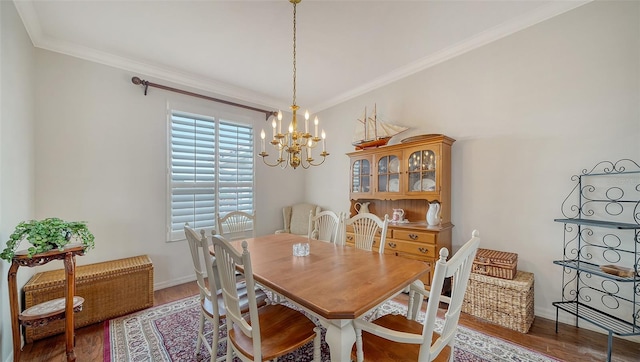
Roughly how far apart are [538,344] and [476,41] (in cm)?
288

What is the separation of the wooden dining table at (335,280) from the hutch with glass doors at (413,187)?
39.1 inches

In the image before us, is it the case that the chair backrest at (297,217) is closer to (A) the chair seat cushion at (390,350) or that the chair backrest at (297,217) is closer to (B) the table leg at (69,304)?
(B) the table leg at (69,304)

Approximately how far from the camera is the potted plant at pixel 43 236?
1.60 meters

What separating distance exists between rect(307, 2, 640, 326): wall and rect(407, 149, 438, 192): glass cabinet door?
1.08 ft

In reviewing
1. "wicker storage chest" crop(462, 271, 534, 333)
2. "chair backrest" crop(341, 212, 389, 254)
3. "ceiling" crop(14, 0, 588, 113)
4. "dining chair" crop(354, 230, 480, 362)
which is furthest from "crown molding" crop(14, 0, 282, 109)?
"wicker storage chest" crop(462, 271, 534, 333)

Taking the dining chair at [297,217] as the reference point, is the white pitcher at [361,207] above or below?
above

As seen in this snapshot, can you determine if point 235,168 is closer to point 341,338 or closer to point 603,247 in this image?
point 341,338

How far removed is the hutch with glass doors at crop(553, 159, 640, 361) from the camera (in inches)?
73.7

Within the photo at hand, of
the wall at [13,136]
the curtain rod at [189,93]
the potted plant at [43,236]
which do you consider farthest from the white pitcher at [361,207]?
the wall at [13,136]

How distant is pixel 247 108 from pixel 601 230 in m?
4.27

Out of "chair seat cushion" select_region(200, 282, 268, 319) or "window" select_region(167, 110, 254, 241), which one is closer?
"chair seat cushion" select_region(200, 282, 268, 319)

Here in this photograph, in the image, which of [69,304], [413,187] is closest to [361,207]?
[413,187]

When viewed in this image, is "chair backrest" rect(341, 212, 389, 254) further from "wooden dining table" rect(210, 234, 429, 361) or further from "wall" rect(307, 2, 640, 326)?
"wall" rect(307, 2, 640, 326)

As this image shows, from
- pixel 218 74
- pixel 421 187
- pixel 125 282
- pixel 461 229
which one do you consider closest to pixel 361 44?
pixel 421 187
